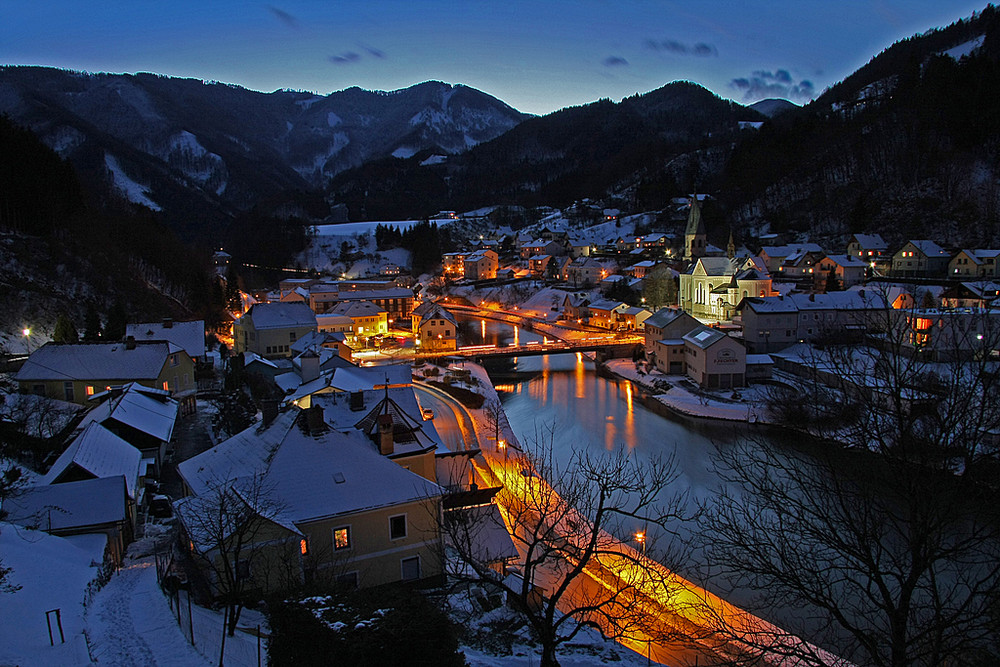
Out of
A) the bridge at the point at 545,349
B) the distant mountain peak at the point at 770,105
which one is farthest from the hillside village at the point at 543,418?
the distant mountain peak at the point at 770,105

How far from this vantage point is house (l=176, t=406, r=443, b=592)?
748 cm

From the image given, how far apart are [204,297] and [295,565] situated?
32.2m

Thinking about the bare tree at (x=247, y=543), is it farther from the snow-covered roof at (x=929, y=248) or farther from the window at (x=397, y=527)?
the snow-covered roof at (x=929, y=248)

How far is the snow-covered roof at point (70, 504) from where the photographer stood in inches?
350

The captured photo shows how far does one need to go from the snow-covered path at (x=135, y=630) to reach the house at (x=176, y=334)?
16.7 metres

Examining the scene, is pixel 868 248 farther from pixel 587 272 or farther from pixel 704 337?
pixel 704 337

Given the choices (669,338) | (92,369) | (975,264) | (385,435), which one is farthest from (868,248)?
(92,369)

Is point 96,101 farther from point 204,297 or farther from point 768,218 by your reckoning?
point 768,218

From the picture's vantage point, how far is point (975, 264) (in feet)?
113

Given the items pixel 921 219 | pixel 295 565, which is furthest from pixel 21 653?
pixel 921 219

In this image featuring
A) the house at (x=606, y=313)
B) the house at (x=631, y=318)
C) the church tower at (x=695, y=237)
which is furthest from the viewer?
the church tower at (x=695, y=237)

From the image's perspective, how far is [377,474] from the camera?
342 inches

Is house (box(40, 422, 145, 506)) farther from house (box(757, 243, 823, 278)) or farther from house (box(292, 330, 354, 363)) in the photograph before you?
house (box(757, 243, 823, 278))

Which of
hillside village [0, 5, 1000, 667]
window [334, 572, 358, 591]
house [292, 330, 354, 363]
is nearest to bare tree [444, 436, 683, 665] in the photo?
hillside village [0, 5, 1000, 667]
